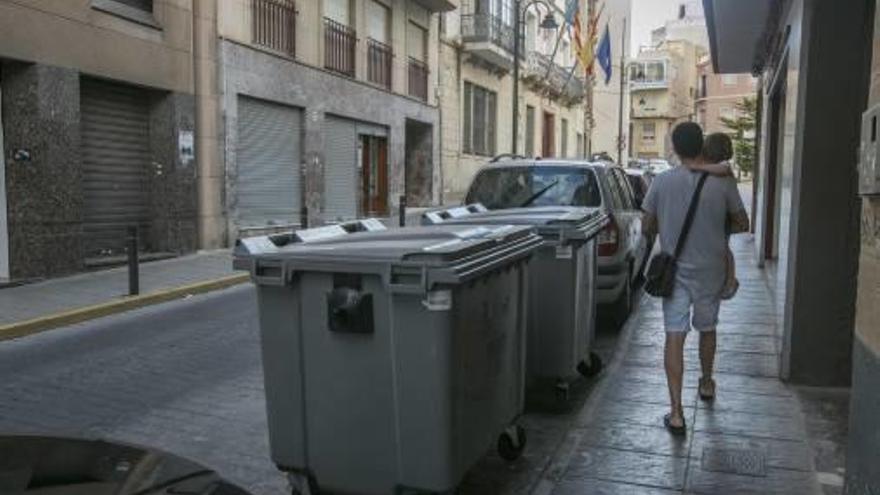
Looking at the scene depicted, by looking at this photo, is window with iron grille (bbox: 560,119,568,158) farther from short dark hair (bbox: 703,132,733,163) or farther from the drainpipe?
short dark hair (bbox: 703,132,733,163)

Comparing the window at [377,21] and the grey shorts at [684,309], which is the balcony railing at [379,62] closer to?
the window at [377,21]

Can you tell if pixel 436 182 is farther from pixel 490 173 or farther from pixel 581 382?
pixel 581 382

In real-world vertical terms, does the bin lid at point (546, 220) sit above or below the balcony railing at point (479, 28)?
below

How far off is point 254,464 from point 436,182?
22.4 meters

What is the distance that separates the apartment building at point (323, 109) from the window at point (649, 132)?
7384 centimetres

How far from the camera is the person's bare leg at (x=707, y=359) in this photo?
18.1 ft

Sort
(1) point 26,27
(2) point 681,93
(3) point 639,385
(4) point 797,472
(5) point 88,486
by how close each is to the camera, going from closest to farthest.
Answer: (5) point 88,486, (4) point 797,472, (3) point 639,385, (1) point 26,27, (2) point 681,93

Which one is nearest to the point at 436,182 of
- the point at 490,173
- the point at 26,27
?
the point at 26,27

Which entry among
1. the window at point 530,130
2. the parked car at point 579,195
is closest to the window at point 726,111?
the window at point 530,130

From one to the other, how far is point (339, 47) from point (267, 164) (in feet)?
13.9

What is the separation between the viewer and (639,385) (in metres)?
6.27

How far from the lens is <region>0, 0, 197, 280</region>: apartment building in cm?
1162

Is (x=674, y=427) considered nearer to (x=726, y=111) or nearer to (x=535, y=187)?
(x=535, y=187)

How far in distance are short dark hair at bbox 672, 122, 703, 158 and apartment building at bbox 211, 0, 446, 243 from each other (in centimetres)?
1106
